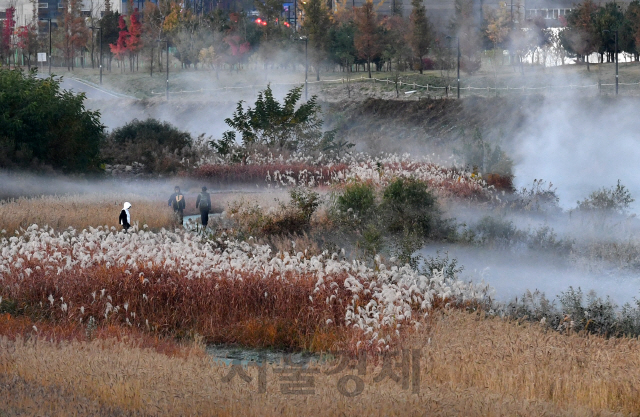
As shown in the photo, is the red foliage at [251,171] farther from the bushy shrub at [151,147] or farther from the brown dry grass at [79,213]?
the brown dry grass at [79,213]

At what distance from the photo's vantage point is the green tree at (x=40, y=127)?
28.3 meters

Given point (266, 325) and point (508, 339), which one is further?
point (266, 325)

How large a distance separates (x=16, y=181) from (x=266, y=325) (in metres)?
17.7

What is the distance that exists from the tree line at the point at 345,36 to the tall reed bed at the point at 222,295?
54.3 m

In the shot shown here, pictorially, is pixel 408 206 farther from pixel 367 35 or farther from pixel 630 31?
pixel 630 31

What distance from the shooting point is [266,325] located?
11984 millimetres

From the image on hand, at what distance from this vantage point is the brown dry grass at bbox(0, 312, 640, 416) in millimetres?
7180

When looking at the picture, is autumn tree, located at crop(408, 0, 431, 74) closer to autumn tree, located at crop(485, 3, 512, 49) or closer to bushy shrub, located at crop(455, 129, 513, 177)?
autumn tree, located at crop(485, 3, 512, 49)

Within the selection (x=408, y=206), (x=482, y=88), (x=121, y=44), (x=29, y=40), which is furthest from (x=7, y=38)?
(x=408, y=206)

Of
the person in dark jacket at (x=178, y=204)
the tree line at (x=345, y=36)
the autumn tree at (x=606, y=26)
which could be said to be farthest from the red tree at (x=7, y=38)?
the person in dark jacket at (x=178, y=204)

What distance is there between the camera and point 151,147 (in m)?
37.7

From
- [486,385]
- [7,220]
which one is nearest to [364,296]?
[486,385]

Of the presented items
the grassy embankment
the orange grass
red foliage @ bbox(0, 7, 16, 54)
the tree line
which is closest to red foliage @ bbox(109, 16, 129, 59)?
the tree line

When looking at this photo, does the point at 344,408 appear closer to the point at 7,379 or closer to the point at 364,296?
the point at 7,379
